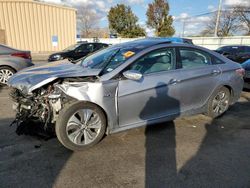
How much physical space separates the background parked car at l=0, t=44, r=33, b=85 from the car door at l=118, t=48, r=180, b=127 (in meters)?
5.21

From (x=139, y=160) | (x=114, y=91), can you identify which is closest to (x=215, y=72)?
(x=114, y=91)

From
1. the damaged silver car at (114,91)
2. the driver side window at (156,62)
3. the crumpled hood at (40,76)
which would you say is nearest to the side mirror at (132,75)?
the damaged silver car at (114,91)

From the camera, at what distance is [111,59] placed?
3760 mm

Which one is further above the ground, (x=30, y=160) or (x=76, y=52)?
(x=76, y=52)

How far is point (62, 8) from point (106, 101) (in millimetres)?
21481

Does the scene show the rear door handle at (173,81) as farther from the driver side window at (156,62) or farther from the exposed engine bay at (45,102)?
the exposed engine bay at (45,102)

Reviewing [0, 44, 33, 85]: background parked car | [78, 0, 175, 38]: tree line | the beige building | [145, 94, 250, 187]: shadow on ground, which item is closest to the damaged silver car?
[145, 94, 250, 187]: shadow on ground

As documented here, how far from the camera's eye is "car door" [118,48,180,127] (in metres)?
3.39

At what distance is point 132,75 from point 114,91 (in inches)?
13.7

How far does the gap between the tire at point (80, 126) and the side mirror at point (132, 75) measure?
632 millimetres

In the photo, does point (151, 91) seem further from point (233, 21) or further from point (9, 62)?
point (233, 21)

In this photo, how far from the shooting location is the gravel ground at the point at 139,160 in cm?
262

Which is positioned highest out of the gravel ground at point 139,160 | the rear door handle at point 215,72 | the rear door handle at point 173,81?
the rear door handle at point 215,72

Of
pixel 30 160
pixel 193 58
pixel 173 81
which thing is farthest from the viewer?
pixel 193 58
